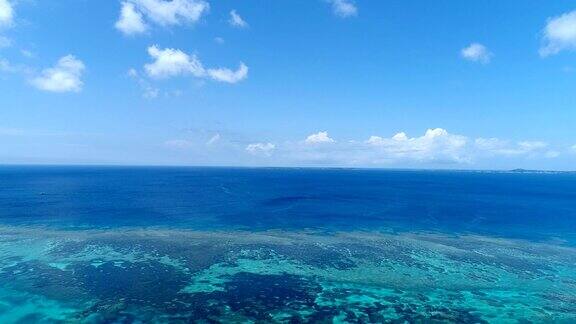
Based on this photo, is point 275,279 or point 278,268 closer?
point 275,279

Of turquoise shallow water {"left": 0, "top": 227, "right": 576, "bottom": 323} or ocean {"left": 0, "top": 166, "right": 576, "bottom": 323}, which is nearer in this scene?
turquoise shallow water {"left": 0, "top": 227, "right": 576, "bottom": 323}

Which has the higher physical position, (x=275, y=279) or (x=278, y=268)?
(x=278, y=268)

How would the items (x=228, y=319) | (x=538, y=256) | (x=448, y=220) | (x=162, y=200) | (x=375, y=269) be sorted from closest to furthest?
(x=228, y=319), (x=375, y=269), (x=538, y=256), (x=448, y=220), (x=162, y=200)

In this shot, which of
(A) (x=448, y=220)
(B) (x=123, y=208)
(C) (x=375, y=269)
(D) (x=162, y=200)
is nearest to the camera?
(C) (x=375, y=269)

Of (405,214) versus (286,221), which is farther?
(405,214)

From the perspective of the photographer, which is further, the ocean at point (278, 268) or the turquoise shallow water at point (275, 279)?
the ocean at point (278, 268)

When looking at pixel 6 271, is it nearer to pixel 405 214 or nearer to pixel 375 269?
pixel 375 269

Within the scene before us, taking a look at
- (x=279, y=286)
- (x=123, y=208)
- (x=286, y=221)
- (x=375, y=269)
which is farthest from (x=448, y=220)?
(x=123, y=208)

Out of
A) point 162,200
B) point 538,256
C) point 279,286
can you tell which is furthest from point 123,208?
point 538,256

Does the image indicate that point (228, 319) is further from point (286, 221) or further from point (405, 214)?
point (405, 214)
